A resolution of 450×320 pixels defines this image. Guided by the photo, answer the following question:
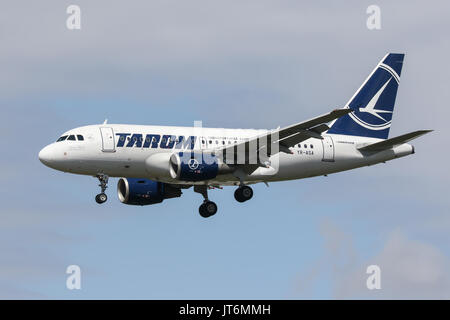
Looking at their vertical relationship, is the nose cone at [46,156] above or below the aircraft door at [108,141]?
below

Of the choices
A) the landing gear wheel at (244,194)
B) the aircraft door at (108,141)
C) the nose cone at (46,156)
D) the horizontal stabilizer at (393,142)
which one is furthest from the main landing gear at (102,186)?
the horizontal stabilizer at (393,142)

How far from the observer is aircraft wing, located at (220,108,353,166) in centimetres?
6247

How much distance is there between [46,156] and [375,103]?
75.0 ft

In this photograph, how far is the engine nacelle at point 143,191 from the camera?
2768 inches

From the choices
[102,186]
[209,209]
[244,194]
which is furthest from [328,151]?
[102,186]

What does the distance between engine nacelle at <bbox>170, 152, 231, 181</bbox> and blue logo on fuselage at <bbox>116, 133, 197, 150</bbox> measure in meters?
1.30

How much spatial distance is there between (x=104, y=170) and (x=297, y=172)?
12567 millimetres

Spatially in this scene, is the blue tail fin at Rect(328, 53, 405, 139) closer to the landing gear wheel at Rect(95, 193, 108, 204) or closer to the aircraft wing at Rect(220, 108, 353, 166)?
the aircraft wing at Rect(220, 108, 353, 166)

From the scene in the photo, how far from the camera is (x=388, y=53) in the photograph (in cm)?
7544

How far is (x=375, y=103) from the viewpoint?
7381cm

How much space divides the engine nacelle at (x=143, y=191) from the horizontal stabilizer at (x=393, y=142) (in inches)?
503

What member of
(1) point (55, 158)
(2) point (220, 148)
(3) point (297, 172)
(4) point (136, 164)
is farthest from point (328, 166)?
(1) point (55, 158)

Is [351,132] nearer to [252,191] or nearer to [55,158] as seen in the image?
[252,191]

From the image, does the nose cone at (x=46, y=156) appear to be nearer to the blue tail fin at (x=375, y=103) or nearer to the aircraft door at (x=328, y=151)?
the aircraft door at (x=328, y=151)
